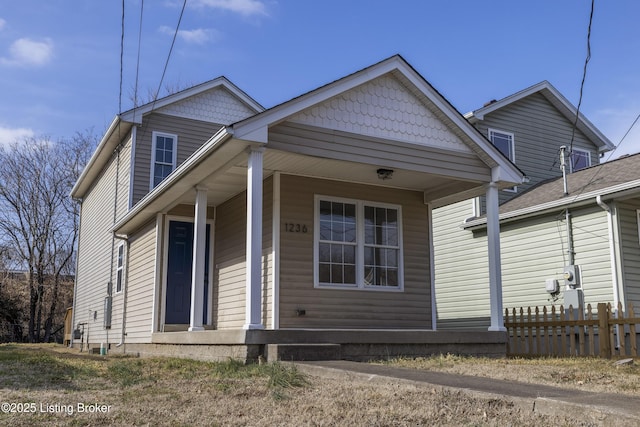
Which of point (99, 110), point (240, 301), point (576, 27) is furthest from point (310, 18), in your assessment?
point (99, 110)

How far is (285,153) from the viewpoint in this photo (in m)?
8.99

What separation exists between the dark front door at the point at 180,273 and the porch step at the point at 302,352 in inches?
209

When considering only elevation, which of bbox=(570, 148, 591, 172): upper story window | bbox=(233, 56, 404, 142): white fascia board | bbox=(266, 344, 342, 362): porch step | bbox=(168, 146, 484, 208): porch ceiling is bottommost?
bbox=(266, 344, 342, 362): porch step

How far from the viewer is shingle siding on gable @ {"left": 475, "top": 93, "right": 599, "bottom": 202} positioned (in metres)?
18.1

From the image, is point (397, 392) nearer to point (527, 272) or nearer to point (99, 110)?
point (527, 272)

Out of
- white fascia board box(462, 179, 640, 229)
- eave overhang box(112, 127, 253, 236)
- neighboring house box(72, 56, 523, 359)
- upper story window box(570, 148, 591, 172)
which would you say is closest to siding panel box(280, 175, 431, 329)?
neighboring house box(72, 56, 523, 359)

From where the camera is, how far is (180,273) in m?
12.8

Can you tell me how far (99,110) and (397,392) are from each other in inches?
1185

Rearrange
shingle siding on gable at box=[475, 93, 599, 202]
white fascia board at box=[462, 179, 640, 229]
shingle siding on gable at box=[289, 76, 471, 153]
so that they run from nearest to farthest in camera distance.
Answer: shingle siding on gable at box=[289, 76, 471, 153] → white fascia board at box=[462, 179, 640, 229] → shingle siding on gable at box=[475, 93, 599, 202]

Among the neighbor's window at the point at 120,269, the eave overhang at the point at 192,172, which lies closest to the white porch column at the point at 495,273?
the eave overhang at the point at 192,172

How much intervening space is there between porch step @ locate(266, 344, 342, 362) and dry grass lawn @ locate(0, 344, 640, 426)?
0.43 metres

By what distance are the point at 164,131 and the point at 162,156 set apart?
0.70m

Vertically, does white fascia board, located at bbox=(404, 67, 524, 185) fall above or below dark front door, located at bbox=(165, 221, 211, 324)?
above

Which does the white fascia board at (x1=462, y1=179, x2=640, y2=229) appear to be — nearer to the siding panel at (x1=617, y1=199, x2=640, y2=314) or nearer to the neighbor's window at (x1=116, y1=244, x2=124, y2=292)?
the siding panel at (x1=617, y1=199, x2=640, y2=314)
